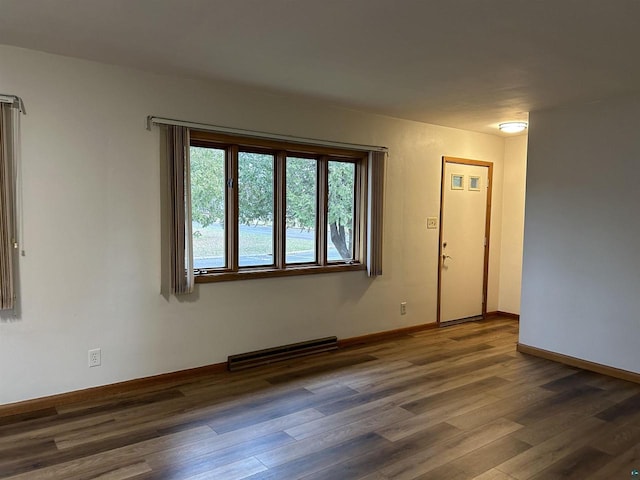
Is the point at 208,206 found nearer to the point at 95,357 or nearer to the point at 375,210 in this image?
the point at 95,357

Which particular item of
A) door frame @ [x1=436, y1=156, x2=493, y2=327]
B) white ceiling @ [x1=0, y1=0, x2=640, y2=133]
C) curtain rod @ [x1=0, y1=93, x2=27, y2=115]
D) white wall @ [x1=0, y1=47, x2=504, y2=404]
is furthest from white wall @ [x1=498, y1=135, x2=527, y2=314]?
curtain rod @ [x1=0, y1=93, x2=27, y2=115]

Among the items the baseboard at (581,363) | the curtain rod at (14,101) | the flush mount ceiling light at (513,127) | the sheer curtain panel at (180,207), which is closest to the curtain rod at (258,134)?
the sheer curtain panel at (180,207)

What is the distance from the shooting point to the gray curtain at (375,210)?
192 inches

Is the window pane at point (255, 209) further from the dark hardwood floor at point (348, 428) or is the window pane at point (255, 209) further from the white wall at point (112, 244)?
the dark hardwood floor at point (348, 428)

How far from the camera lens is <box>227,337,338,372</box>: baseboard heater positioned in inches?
161

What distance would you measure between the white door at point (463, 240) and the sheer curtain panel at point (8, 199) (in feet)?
14.0

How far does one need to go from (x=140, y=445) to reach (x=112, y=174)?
1.89 meters

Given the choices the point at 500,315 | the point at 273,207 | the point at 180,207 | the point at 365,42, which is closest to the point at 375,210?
the point at 273,207

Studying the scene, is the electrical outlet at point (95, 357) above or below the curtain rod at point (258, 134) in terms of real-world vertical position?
below

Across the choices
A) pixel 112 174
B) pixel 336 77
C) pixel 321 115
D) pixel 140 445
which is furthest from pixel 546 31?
pixel 140 445

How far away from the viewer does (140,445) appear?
2.77 m

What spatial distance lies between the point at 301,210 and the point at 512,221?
311cm

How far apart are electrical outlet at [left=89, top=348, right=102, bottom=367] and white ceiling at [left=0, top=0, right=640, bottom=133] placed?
2.10 metres

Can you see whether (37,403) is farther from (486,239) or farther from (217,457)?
(486,239)
